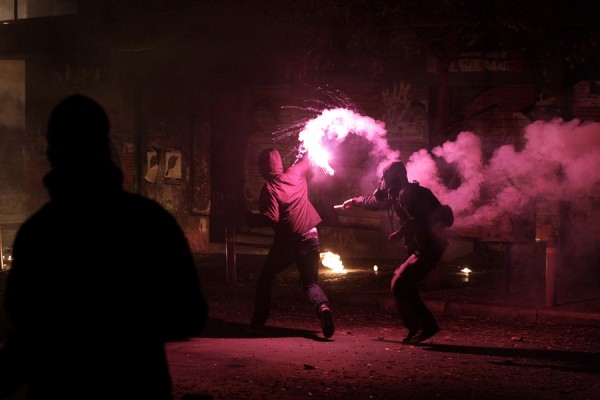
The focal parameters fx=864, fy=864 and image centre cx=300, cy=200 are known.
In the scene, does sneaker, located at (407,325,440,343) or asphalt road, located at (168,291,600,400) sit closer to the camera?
asphalt road, located at (168,291,600,400)

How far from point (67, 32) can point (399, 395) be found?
16216 millimetres

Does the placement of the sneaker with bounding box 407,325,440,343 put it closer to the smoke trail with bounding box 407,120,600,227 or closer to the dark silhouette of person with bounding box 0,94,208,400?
the smoke trail with bounding box 407,120,600,227

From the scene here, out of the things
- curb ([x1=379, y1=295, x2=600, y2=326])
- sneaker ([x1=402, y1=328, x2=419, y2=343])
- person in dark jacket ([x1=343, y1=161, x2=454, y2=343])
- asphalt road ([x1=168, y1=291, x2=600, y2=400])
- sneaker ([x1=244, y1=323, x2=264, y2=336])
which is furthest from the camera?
curb ([x1=379, y1=295, x2=600, y2=326])

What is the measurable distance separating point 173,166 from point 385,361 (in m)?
11.0

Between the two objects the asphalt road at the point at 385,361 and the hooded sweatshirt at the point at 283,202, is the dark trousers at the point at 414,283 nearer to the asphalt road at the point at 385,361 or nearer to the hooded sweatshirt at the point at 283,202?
the asphalt road at the point at 385,361

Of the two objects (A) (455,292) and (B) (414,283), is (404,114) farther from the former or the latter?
(B) (414,283)

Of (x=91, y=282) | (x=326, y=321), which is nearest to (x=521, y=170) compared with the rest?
(x=326, y=321)

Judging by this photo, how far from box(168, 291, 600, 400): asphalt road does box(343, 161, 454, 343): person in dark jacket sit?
29 centimetres

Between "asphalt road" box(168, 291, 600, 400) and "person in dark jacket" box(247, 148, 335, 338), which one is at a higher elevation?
"person in dark jacket" box(247, 148, 335, 338)

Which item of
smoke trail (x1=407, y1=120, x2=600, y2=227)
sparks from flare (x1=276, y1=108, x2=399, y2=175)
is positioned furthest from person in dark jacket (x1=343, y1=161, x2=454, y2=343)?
smoke trail (x1=407, y1=120, x2=600, y2=227)

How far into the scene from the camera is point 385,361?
7.81 meters

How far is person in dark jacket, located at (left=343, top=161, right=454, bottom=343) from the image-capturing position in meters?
8.32

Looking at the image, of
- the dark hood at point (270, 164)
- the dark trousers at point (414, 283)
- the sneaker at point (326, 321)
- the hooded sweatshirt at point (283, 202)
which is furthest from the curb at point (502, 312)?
the dark hood at point (270, 164)

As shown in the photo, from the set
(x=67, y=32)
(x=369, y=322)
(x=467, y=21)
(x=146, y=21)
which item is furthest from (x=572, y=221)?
(x=67, y=32)
